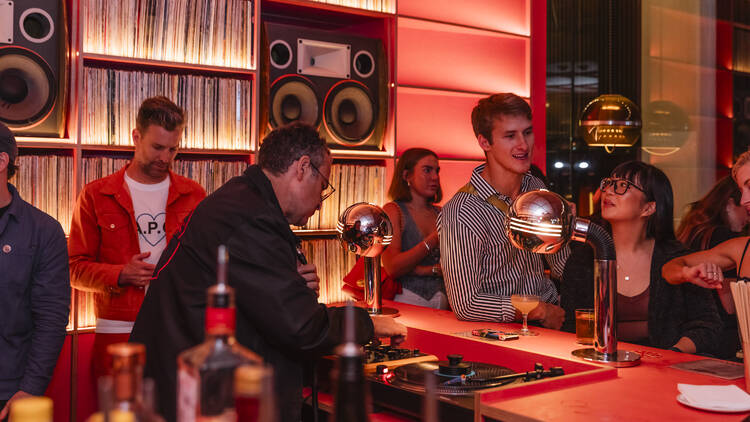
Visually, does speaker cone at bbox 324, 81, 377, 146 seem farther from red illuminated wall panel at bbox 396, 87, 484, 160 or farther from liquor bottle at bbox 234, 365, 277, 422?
liquor bottle at bbox 234, 365, 277, 422

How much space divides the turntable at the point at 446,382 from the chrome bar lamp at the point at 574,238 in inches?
8.5

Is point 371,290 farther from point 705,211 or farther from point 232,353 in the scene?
point 232,353

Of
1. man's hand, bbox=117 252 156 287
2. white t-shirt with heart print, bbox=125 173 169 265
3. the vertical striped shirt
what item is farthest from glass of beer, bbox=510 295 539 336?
white t-shirt with heart print, bbox=125 173 169 265

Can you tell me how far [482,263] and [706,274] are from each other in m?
0.80

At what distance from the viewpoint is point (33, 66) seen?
3.16 m

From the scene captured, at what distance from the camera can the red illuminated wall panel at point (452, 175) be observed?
4.77 meters

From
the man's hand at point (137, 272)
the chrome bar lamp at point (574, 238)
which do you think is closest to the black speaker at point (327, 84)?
the man's hand at point (137, 272)

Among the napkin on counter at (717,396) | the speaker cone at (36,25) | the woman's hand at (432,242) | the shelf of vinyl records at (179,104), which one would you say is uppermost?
the speaker cone at (36,25)

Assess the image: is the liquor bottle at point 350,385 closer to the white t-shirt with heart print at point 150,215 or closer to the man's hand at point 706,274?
the man's hand at point 706,274

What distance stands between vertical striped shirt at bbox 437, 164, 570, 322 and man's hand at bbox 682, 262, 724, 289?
0.63 metres

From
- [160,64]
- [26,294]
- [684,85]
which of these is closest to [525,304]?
[26,294]

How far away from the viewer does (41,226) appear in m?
2.39

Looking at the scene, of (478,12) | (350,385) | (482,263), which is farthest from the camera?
(478,12)

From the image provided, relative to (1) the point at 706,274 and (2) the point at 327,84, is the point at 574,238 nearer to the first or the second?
(1) the point at 706,274
